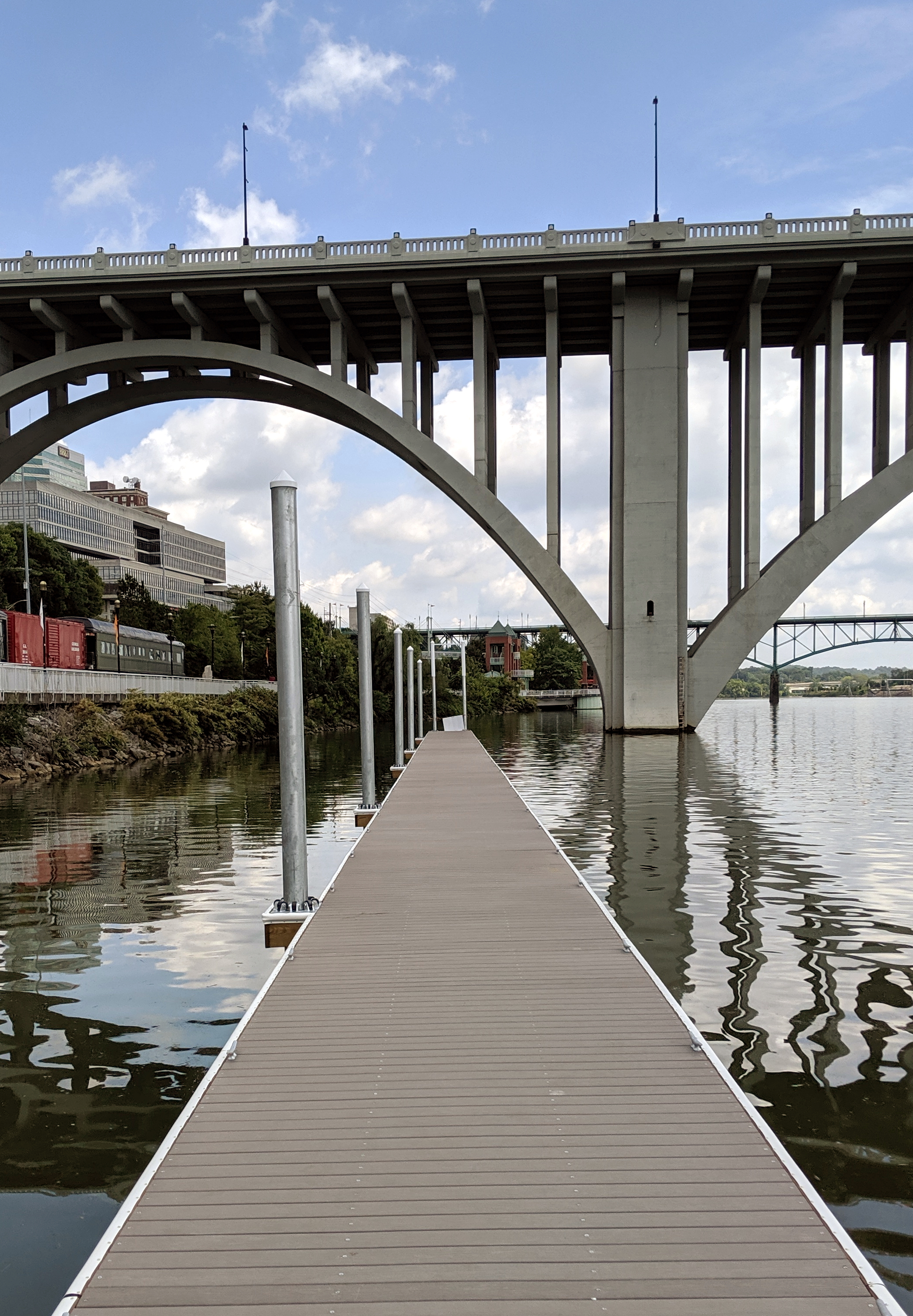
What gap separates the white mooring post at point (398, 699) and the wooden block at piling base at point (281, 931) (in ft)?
45.2

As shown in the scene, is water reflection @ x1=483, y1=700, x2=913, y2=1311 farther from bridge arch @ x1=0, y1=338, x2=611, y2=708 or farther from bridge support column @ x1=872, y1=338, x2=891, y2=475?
bridge support column @ x1=872, y1=338, x2=891, y2=475

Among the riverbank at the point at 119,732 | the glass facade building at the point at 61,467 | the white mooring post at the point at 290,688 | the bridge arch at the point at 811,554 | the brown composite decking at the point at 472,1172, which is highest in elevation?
the glass facade building at the point at 61,467

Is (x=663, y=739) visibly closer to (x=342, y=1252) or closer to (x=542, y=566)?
(x=542, y=566)

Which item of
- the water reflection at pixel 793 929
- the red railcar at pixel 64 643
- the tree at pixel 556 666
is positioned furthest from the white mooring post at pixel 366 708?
the tree at pixel 556 666

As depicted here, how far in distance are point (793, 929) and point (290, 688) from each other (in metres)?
4.86

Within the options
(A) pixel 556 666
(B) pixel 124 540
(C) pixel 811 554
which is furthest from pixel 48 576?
(A) pixel 556 666

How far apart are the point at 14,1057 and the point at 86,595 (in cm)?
7944

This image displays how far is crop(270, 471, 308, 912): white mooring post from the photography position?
8594 millimetres

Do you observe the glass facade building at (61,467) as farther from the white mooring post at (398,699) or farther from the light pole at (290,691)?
the light pole at (290,691)

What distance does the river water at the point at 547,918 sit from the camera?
4816 millimetres

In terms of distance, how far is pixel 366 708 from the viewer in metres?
18.1

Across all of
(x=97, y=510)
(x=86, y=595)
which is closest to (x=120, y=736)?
(x=86, y=595)

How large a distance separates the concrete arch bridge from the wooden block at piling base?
1042 inches

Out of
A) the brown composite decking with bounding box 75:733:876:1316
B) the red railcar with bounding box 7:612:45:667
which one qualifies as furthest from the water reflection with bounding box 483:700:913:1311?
the red railcar with bounding box 7:612:45:667
